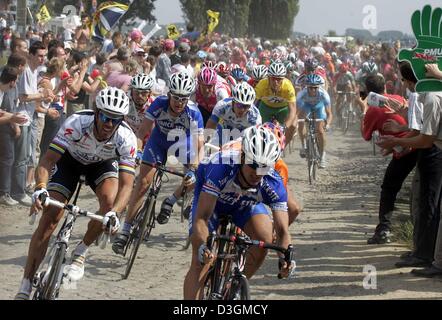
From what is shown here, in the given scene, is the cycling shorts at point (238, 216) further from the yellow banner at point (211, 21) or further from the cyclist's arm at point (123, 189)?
the yellow banner at point (211, 21)

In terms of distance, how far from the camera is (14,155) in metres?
13.8

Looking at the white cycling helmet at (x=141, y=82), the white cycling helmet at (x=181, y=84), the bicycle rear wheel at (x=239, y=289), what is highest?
the white cycling helmet at (x=181, y=84)

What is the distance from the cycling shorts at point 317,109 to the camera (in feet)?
57.4

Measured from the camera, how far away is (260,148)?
694cm

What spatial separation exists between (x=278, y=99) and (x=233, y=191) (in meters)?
7.51

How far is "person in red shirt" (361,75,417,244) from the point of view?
36.3 feet

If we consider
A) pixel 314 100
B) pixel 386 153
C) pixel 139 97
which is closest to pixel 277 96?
pixel 314 100

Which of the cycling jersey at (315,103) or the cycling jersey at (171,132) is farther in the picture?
the cycling jersey at (315,103)

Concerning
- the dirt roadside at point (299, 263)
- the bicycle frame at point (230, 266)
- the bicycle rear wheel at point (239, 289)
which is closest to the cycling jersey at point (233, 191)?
the bicycle frame at point (230, 266)

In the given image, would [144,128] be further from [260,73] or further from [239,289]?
[260,73]

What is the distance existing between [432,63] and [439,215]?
2.03 meters

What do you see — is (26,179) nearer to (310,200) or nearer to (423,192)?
(310,200)

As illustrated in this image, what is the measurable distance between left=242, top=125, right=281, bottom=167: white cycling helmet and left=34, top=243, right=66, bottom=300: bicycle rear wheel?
1763 millimetres

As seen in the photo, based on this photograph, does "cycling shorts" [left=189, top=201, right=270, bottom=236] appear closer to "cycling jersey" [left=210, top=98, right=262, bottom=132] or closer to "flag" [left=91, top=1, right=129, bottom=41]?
"cycling jersey" [left=210, top=98, right=262, bottom=132]
